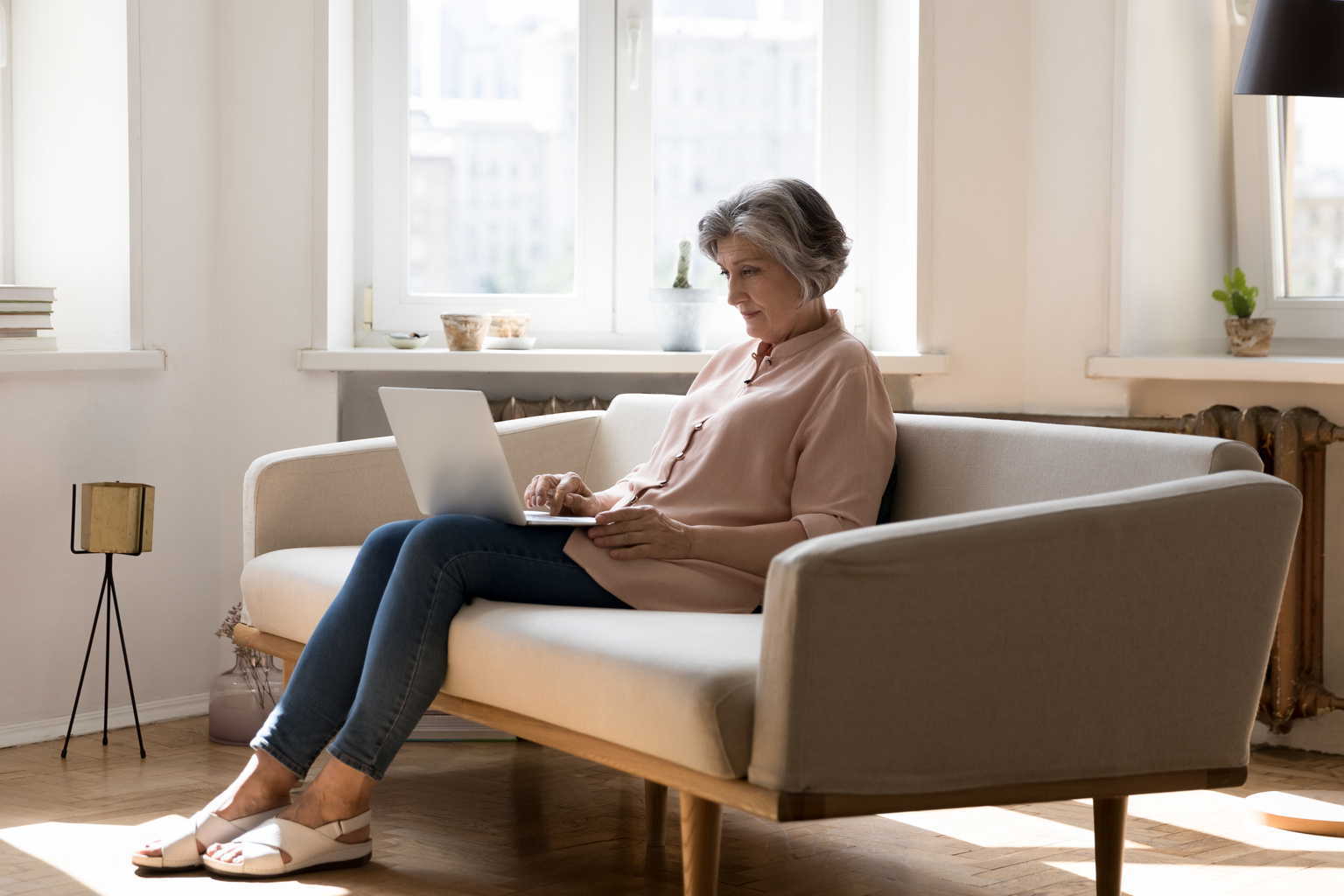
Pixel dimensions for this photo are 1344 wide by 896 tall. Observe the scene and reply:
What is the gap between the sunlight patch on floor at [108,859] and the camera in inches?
78.7

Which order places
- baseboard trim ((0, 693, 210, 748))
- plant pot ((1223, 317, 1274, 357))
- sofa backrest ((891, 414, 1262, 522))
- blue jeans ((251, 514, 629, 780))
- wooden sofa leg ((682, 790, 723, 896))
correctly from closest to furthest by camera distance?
wooden sofa leg ((682, 790, 723, 896)) < sofa backrest ((891, 414, 1262, 522)) < blue jeans ((251, 514, 629, 780)) < baseboard trim ((0, 693, 210, 748)) < plant pot ((1223, 317, 1274, 357))

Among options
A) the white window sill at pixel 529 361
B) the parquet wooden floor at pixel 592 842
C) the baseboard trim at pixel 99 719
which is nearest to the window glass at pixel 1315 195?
the white window sill at pixel 529 361

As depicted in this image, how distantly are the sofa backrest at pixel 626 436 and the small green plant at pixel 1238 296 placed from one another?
1313 millimetres

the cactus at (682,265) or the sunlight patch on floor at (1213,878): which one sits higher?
the cactus at (682,265)

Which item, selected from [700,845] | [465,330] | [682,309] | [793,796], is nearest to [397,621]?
[700,845]

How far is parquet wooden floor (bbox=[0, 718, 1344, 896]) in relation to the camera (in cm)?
209

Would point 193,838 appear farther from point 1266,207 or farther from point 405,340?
point 1266,207

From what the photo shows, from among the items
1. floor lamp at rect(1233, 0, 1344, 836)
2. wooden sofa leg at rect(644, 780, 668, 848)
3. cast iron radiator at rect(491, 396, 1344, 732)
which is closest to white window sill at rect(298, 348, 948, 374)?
cast iron radiator at rect(491, 396, 1344, 732)

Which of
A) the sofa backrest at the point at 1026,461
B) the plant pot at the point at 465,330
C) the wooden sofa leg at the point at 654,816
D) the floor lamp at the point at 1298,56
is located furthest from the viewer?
the plant pot at the point at 465,330

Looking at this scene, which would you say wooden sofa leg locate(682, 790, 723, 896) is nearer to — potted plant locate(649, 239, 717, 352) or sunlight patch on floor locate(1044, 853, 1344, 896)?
sunlight patch on floor locate(1044, 853, 1344, 896)

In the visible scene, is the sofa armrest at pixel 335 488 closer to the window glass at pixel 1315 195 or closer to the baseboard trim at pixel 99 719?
the baseboard trim at pixel 99 719

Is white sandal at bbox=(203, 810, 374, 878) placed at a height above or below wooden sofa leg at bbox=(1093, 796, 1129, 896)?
below

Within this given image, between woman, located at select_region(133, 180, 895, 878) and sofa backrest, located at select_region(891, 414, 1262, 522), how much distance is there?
111 mm

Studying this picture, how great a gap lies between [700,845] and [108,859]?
1.07 m
